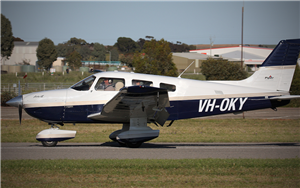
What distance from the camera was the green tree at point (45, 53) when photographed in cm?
Answer: 5306

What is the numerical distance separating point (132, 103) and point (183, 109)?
1.80 meters

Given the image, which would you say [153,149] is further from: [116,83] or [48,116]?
[48,116]

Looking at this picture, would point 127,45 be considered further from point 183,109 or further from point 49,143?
point 183,109

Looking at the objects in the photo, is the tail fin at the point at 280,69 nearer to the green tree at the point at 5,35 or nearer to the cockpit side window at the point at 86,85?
the cockpit side window at the point at 86,85

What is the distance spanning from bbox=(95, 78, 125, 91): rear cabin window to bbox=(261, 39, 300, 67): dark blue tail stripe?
546cm

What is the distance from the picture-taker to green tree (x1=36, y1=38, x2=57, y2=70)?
53062mm

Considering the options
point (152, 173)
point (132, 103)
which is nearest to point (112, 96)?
point (132, 103)

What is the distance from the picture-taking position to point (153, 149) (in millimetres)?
Answer: 8242

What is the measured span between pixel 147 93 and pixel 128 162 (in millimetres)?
1910

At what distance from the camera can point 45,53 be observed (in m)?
53.3

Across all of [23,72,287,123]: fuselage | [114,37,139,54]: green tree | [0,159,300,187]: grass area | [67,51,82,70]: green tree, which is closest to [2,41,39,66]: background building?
[67,51,82,70]: green tree

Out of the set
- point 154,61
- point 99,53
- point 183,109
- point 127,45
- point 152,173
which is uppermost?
point 127,45

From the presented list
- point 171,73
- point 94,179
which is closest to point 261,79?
point 94,179

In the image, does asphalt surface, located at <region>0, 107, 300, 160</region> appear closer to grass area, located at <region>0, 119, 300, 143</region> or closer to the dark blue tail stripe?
grass area, located at <region>0, 119, 300, 143</region>
